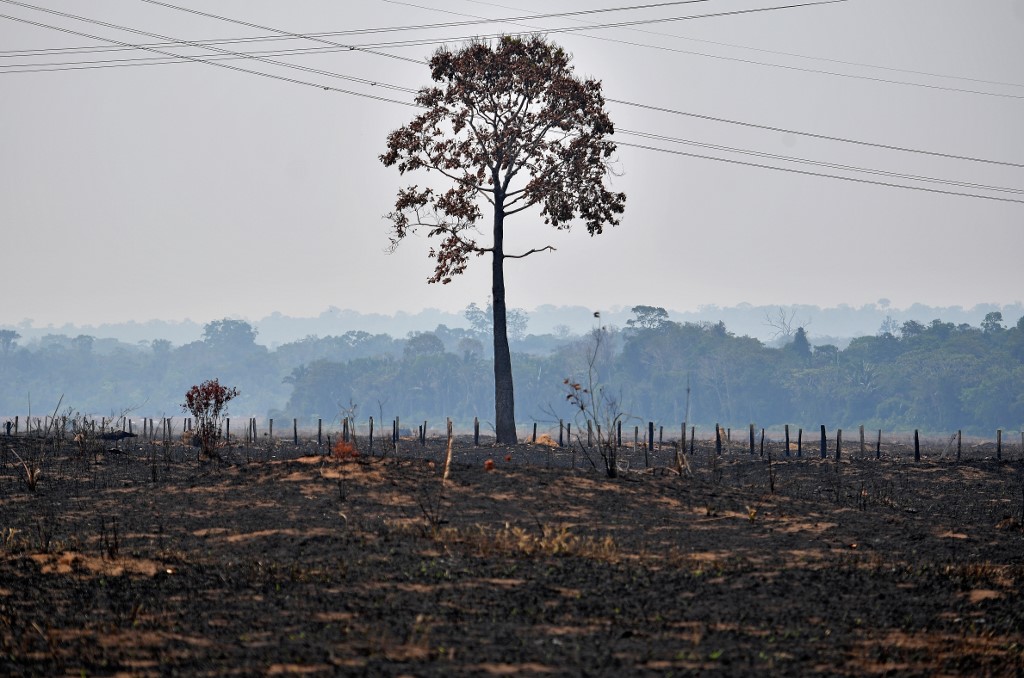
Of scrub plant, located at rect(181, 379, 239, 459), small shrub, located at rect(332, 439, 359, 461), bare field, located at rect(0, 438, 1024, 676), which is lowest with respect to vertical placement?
bare field, located at rect(0, 438, 1024, 676)

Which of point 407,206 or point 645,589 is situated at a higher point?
point 407,206

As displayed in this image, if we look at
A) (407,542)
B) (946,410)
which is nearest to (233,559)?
(407,542)

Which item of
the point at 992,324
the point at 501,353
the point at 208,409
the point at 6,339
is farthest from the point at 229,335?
the point at 208,409

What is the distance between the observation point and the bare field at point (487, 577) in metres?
9.50

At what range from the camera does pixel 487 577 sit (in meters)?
12.5

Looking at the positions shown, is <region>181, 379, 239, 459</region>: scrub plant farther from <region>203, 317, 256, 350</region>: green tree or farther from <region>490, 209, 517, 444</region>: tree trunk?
<region>203, 317, 256, 350</region>: green tree

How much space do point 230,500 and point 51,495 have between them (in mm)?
4357

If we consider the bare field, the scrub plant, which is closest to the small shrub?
the bare field

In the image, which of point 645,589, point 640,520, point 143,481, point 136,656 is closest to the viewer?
point 136,656

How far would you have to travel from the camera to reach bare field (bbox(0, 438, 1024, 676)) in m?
9.50

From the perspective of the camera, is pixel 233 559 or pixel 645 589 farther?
pixel 233 559

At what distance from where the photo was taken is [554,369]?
12700 centimetres

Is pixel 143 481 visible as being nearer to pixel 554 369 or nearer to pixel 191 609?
pixel 191 609

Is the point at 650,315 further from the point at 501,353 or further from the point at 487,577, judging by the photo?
the point at 487,577
